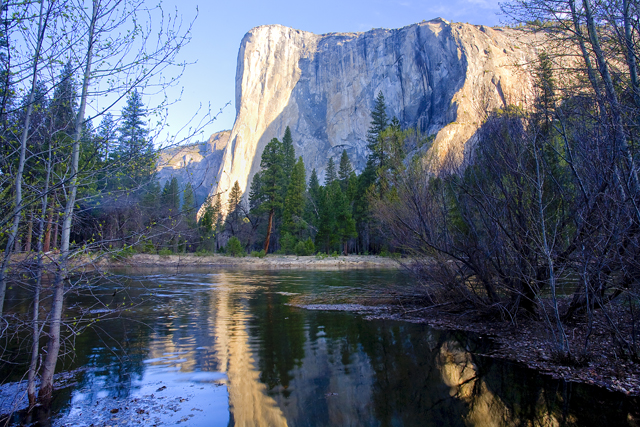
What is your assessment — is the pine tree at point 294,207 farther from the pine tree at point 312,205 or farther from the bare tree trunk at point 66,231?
the bare tree trunk at point 66,231

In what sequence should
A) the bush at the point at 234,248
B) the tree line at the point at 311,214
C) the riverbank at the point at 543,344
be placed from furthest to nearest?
the tree line at the point at 311,214 < the bush at the point at 234,248 < the riverbank at the point at 543,344

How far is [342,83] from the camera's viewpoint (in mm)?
100062

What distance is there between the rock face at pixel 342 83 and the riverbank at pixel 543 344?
68135 millimetres

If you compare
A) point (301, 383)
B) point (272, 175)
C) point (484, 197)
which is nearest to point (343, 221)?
point (272, 175)

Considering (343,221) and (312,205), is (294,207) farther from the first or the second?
(312,205)

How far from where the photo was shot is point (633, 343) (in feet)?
18.5

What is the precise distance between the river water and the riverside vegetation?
2.50 ft

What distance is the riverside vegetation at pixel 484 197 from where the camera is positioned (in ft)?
13.5

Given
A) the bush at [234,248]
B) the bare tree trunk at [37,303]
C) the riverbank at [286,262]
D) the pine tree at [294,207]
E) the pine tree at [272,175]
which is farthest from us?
the pine tree at [294,207]

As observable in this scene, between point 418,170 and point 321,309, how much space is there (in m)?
5.28

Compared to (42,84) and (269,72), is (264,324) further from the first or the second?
(269,72)

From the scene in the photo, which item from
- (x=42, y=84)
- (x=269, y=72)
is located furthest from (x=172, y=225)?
(x=269, y=72)

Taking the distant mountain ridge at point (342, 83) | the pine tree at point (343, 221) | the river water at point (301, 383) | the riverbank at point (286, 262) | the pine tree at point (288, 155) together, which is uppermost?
the distant mountain ridge at point (342, 83)

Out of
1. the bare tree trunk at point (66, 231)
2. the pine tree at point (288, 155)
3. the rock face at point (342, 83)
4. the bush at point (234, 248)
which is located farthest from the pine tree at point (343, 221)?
the bare tree trunk at point (66, 231)
